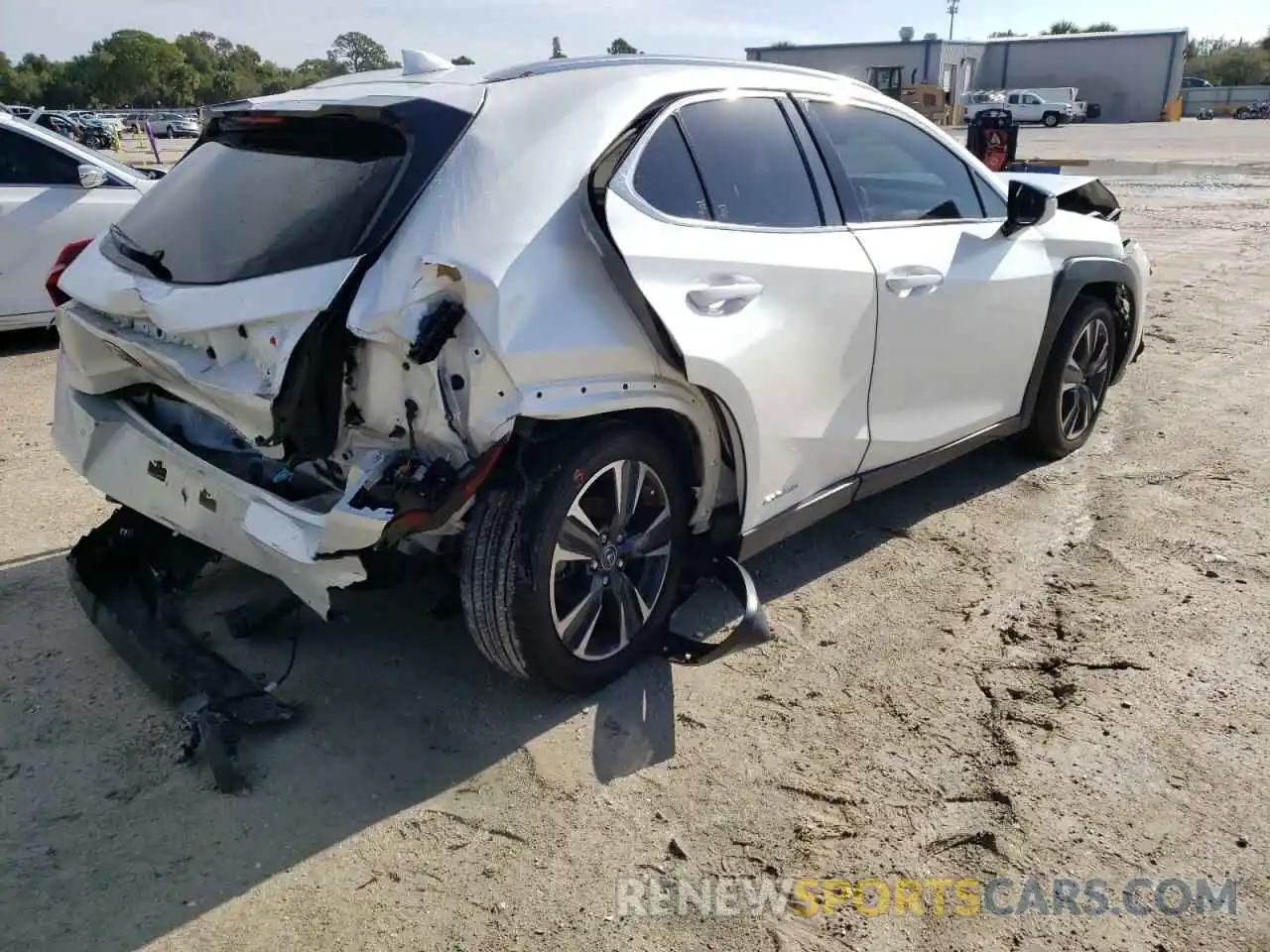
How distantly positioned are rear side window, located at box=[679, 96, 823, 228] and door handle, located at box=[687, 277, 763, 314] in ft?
A: 0.76

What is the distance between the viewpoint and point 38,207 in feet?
23.0

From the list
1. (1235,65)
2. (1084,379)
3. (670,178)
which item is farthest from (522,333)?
(1235,65)

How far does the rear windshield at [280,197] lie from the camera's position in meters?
2.65

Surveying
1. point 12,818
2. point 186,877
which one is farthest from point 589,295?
point 12,818

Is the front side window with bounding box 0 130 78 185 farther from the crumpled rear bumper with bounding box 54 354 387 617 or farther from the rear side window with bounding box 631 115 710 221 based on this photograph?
the rear side window with bounding box 631 115 710 221

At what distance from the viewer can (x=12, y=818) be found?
2.62 m

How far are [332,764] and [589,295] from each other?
1.52m

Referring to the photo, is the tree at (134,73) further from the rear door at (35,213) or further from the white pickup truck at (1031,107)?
the rear door at (35,213)

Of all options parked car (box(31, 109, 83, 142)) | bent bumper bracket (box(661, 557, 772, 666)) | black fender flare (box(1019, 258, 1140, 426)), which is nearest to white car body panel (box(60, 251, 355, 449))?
bent bumper bracket (box(661, 557, 772, 666))

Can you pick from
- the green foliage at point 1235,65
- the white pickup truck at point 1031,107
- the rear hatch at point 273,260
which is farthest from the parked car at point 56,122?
the green foliage at point 1235,65

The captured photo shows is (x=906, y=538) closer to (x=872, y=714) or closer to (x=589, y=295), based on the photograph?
(x=872, y=714)

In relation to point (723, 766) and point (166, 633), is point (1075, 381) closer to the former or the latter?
point (723, 766)

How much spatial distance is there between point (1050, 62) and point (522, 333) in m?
67.8

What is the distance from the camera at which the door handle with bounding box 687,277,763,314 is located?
289 cm
